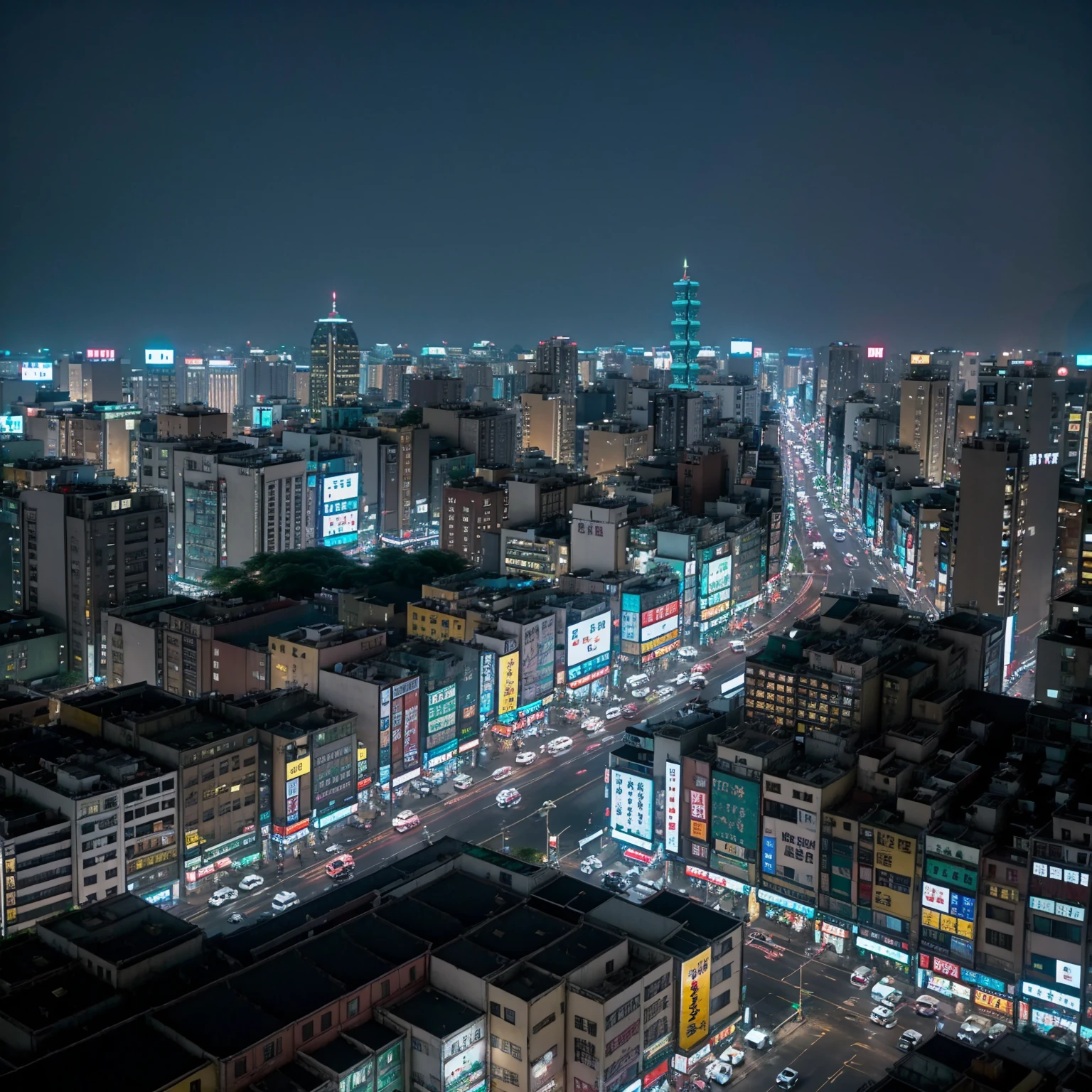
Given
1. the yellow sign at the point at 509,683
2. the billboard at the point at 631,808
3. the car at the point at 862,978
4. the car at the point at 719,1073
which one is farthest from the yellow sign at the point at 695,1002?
the yellow sign at the point at 509,683

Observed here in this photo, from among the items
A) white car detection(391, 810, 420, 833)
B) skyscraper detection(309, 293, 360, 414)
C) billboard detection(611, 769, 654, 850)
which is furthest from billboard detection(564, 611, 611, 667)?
skyscraper detection(309, 293, 360, 414)

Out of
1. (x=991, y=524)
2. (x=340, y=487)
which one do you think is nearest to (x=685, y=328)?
(x=340, y=487)

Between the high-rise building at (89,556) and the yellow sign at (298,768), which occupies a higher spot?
the high-rise building at (89,556)

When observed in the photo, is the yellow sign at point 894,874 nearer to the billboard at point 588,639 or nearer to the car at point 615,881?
the car at point 615,881

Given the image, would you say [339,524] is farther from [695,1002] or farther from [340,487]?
[695,1002]

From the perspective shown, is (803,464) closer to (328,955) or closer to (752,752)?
(752,752)

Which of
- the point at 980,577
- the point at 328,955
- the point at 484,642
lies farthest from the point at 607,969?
the point at 980,577

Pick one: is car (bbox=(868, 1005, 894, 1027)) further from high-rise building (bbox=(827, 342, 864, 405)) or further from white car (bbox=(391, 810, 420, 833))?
high-rise building (bbox=(827, 342, 864, 405))
